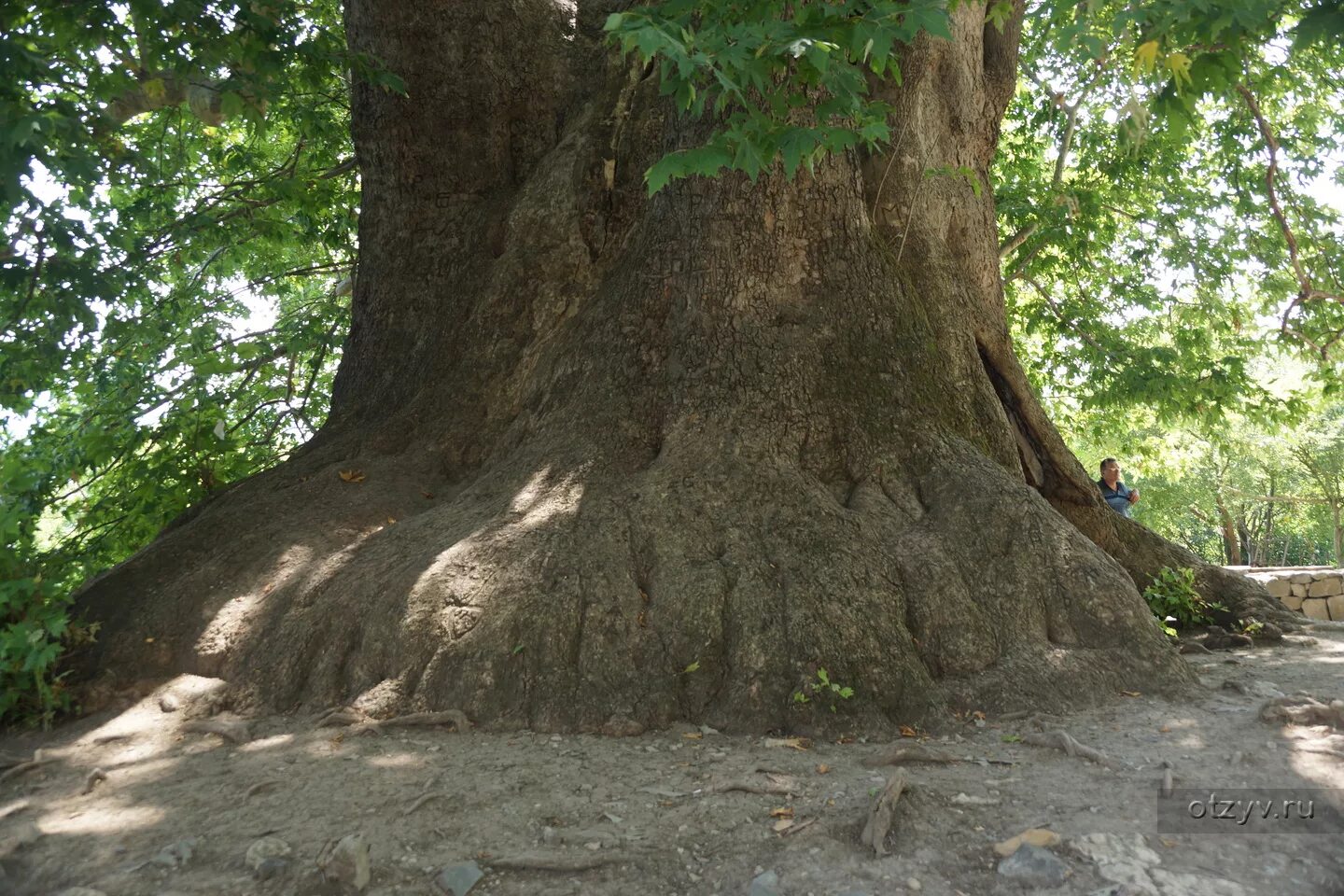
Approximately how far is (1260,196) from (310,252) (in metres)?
11.9

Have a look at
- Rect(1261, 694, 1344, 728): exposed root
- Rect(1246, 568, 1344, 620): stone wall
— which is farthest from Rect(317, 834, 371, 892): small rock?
Rect(1246, 568, 1344, 620): stone wall

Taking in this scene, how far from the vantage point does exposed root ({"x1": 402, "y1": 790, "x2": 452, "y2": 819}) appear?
3.29 meters

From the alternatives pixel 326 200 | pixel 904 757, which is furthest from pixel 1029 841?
pixel 326 200

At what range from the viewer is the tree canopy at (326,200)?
3.60 m

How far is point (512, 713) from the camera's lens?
4230 mm

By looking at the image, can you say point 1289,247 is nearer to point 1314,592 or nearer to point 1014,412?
point 1314,592

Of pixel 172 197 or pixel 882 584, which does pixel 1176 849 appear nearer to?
pixel 882 584

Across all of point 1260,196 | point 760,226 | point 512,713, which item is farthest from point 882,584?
point 1260,196

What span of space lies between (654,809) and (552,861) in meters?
0.51

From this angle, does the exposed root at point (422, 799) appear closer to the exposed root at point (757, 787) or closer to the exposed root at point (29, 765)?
the exposed root at point (757, 787)

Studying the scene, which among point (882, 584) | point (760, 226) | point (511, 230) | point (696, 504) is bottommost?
point (882, 584)

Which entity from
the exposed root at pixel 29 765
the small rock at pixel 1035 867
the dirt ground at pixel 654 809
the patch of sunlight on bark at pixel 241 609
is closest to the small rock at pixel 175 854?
the dirt ground at pixel 654 809

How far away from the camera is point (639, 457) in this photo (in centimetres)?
534

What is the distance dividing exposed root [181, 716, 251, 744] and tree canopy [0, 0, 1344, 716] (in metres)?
0.72
